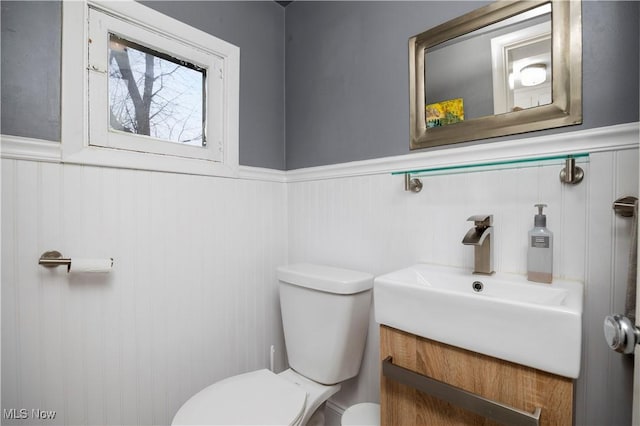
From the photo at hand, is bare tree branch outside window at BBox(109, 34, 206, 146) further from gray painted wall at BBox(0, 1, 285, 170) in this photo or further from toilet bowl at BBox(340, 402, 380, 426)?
toilet bowl at BBox(340, 402, 380, 426)

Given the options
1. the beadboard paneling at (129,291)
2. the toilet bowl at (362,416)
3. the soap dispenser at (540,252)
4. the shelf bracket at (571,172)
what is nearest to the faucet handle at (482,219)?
the soap dispenser at (540,252)

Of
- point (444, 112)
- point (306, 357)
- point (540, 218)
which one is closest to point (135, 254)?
point (306, 357)

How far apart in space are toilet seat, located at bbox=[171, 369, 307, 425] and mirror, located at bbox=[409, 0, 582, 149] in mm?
1043

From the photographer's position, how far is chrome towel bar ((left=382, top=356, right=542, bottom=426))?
2.13 feet

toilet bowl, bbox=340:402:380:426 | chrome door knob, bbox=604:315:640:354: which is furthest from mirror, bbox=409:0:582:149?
toilet bowl, bbox=340:402:380:426

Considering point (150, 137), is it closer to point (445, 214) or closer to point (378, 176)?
point (378, 176)

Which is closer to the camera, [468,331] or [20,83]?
[468,331]

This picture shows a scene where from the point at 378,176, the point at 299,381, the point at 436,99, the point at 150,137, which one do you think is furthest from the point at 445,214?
the point at 150,137

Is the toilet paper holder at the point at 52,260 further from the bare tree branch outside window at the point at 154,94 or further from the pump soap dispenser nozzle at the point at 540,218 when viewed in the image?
the pump soap dispenser nozzle at the point at 540,218

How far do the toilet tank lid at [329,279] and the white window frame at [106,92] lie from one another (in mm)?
559

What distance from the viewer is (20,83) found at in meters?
0.93

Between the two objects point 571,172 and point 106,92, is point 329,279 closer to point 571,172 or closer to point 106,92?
point 571,172

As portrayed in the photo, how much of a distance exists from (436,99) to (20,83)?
4.54ft

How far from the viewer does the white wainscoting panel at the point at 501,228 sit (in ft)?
2.71
